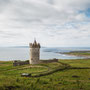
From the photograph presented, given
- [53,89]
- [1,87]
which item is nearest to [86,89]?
[53,89]

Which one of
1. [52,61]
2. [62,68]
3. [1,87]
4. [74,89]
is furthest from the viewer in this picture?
[52,61]

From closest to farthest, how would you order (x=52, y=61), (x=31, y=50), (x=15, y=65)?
(x=15, y=65) < (x=31, y=50) < (x=52, y=61)

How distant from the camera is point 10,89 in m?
14.8

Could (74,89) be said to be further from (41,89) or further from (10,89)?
(10,89)

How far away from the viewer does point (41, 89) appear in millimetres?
15727

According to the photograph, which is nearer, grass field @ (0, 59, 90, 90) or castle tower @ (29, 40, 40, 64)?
grass field @ (0, 59, 90, 90)

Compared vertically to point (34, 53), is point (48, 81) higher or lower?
lower

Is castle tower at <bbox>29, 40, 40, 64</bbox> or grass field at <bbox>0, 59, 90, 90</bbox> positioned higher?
castle tower at <bbox>29, 40, 40, 64</bbox>

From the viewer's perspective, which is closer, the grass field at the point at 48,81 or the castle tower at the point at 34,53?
the grass field at the point at 48,81

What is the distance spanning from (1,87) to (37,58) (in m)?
40.2

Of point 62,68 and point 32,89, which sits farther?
point 62,68

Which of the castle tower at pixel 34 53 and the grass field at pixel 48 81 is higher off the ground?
the castle tower at pixel 34 53

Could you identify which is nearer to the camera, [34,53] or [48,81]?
[48,81]

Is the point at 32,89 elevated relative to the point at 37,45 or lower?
lower
